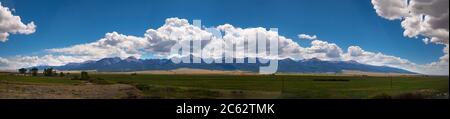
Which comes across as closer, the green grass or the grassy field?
the grassy field

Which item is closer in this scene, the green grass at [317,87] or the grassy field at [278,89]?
the grassy field at [278,89]

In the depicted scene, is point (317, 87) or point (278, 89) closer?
point (278, 89)
